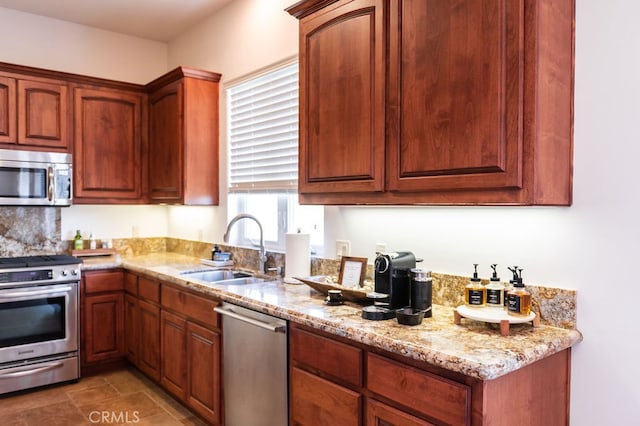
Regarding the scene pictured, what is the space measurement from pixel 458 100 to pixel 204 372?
2.07 metres

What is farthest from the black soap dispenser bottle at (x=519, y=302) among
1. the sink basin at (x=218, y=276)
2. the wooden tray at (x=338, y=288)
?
the sink basin at (x=218, y=276)

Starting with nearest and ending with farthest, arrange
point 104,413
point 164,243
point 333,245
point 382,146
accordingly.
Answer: point 382,146
point 333,245
point 104,413
point 164,243

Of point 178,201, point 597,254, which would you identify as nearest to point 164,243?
point 178,201

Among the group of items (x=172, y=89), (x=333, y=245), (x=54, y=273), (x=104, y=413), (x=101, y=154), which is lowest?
(x=104, y=413)

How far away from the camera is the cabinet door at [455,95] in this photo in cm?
152

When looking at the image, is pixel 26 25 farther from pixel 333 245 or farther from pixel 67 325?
pixel 333 245

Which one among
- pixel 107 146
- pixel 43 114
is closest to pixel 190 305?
pixel 107 146

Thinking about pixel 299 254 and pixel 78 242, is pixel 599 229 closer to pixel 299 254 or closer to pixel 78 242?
pixel 299 254

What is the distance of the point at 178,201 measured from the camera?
3.69 m

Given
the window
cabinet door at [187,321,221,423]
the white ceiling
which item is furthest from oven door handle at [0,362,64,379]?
the white ceiling

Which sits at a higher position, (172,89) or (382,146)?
(172,89)

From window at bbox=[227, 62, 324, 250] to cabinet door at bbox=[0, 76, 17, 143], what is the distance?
1.60m

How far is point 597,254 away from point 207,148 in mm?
2860

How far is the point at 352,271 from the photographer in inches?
92.5
